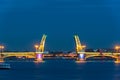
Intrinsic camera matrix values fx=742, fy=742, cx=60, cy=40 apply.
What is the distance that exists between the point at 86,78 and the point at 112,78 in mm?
4181

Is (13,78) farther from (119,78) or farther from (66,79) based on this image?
(119,78)

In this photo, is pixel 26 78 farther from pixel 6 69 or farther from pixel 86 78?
pixel 6 69

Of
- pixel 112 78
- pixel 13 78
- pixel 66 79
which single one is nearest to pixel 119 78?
pixel 112 78

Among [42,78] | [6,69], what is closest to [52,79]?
[42,78]

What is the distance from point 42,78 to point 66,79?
5775 mm

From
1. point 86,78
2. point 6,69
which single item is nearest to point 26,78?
point 86,78

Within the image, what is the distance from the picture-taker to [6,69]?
151 metres

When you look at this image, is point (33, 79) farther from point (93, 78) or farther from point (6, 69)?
point (6, 69)

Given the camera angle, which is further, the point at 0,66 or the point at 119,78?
the point at 0,66

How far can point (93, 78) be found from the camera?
373ft

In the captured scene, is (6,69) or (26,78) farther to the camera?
(6,69)

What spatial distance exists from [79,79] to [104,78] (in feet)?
13.0

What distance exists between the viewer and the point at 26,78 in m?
114

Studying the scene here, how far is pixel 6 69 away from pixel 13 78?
123 ft
